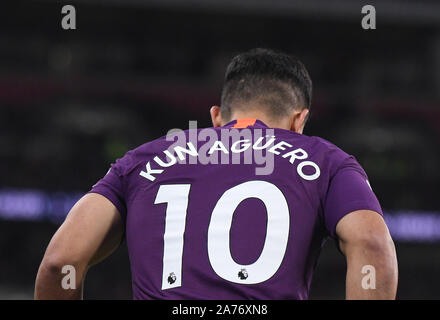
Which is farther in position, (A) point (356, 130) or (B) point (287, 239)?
(A) point (356, 130)

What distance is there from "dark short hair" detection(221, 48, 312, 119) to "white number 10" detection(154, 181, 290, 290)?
0.50m

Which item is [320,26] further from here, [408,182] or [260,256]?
[260,256]

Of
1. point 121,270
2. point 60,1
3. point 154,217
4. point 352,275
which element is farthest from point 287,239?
point 60,1

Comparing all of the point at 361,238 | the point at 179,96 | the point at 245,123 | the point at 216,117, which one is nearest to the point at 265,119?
the point at 245,123

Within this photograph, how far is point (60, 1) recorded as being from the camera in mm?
17641

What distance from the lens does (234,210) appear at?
2107 millimetres

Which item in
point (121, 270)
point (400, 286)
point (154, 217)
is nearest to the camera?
point (154, 217)

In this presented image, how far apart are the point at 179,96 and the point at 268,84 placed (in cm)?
1457

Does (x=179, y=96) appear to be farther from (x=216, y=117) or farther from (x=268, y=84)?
(x=268, y=84)

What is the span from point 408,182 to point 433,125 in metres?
1.87

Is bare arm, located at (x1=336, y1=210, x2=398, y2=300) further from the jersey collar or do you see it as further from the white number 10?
the jersey collar

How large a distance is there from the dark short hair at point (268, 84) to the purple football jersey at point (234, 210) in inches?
10.8

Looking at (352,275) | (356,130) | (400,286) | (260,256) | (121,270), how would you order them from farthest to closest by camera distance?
(356,130), (400,286), (121,270), (260,256), (352,275)

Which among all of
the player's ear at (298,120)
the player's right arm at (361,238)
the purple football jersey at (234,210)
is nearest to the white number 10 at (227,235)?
the purple football jersey at (234,210)
